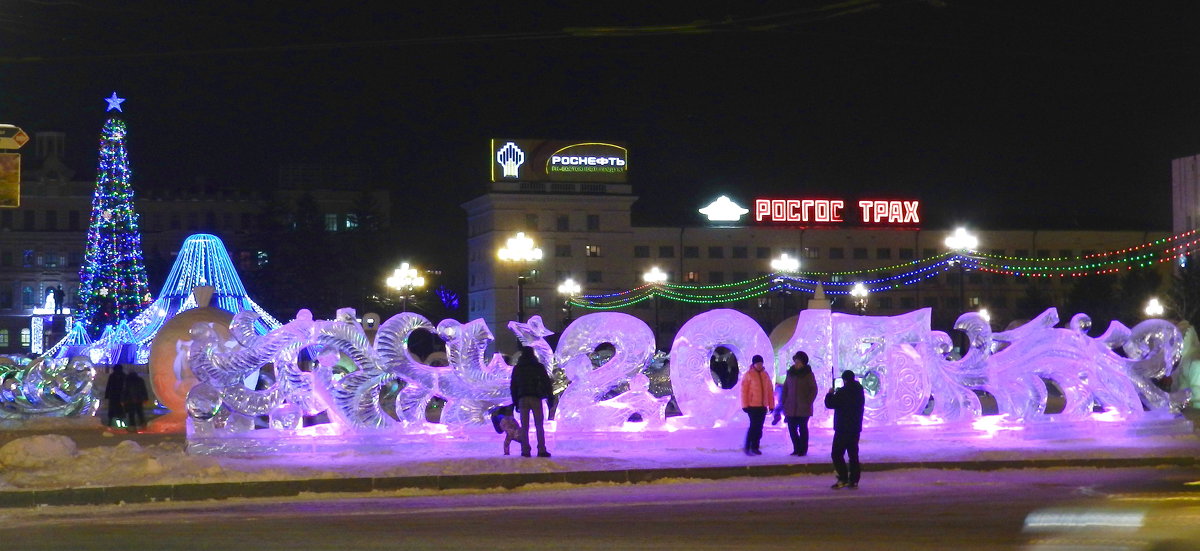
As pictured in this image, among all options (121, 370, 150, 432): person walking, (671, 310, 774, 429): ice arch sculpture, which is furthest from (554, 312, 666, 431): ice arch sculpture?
(121, 370, 150, 432): person walking

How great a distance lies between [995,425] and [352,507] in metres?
11.5

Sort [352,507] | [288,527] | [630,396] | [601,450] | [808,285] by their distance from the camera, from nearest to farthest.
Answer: [288,527], [352,507], [601,450], [630,396], [808,285]

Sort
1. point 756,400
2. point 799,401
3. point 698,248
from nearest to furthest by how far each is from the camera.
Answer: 1. point 799,401
2. point 756,400
3. point 698,248

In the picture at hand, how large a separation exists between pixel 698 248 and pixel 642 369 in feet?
229

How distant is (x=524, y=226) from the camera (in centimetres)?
8844

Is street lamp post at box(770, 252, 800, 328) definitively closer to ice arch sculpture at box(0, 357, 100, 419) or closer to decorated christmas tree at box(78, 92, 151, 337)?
decorated christmas tree at box(78, 92, 151, 337)

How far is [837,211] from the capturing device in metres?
88.2

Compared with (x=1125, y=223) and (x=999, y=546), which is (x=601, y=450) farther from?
(x=1125, y=223)

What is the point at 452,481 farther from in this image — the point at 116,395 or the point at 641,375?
the point at 116,395

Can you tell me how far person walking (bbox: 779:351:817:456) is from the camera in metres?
17.8

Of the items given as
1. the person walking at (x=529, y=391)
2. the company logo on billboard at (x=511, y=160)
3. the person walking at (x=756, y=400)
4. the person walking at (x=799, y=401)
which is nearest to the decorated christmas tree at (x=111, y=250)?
the company logo on billboard at (x=511, y=160)

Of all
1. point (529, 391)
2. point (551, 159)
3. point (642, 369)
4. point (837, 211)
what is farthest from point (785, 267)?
point (529, 391)

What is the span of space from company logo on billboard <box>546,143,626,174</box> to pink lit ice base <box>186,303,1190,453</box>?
218 ft

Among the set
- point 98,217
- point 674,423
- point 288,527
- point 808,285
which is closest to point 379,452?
point 674,423
